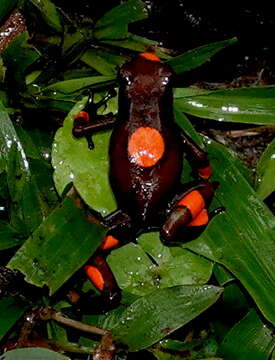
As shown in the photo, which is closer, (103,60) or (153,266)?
(153,266)

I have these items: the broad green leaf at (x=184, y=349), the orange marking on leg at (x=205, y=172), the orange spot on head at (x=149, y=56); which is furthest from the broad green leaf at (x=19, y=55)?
the broad green leaf at (x=184, y=349)

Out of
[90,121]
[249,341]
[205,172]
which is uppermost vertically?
[90,121]

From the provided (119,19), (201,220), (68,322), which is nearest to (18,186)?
(68,322)

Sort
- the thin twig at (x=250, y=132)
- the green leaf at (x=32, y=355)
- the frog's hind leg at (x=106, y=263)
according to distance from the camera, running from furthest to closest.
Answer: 1. the thin twig at (x=250, y=132)
2. the frog's hind leg at (x=106, y=263)
3. the green leaf at (x=32, y=355)

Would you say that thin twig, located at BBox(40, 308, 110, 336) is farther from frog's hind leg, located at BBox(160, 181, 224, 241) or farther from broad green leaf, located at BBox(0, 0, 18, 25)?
broad green leaf, located at BBox(0, 0, 18, 25)

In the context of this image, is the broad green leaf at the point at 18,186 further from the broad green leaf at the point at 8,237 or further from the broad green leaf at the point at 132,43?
the broad green leaf at the point at 132,43

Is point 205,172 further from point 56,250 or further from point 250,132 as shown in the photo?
point 56,250

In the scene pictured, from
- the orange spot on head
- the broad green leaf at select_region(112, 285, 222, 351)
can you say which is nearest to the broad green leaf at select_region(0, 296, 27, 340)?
the broad green leaf at select_region(112, 285, 222, 351)

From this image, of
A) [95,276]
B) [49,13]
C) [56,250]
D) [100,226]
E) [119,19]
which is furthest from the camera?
[119,19]
